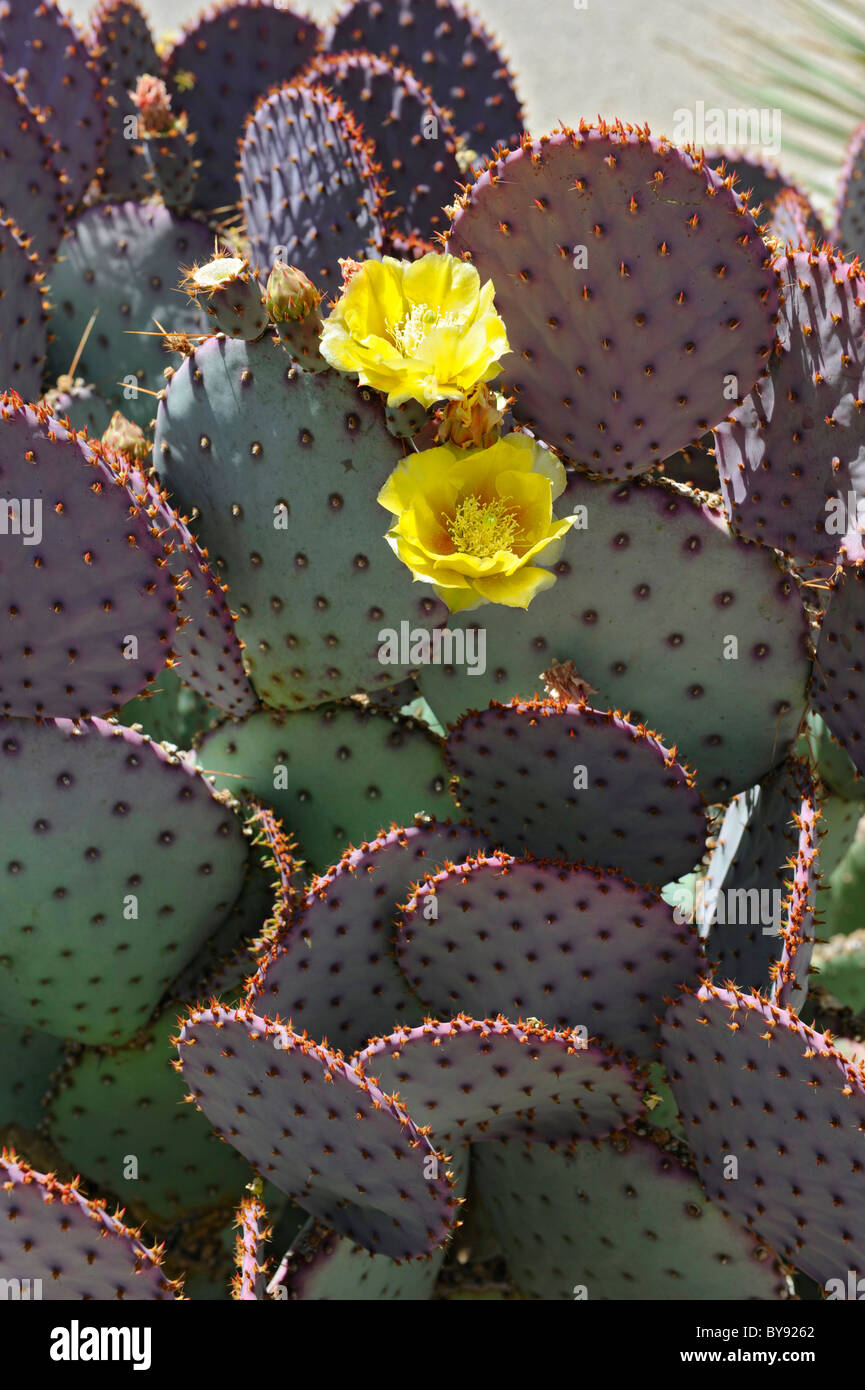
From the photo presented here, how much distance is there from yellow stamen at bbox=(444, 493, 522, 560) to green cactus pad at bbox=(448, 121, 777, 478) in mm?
192

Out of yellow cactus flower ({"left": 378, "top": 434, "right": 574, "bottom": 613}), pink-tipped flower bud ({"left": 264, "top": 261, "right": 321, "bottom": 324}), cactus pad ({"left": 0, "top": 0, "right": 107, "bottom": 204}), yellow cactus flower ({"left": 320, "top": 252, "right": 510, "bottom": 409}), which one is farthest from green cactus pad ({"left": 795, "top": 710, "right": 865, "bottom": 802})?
cactus pad ({"left": 0, "top": 0, "right": 107, "bottom": 204})

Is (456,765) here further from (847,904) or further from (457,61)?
(457,61)

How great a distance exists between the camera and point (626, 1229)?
147 centimetres

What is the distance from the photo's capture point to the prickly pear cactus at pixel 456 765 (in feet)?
4.13

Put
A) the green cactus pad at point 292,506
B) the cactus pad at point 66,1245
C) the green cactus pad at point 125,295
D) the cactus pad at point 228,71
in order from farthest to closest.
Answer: the cactus pad at point 228,71 < the green cactus pad at point 125,295 < the green cactus pad at point 292,506 < the cactus pad at point 66,1245

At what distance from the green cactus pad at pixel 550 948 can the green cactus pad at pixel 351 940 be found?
46mm

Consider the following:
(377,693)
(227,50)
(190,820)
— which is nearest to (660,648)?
(377,693)

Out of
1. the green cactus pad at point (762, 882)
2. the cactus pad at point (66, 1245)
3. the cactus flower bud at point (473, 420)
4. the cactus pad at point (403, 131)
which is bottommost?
the cactus pad at point (66, 1245)

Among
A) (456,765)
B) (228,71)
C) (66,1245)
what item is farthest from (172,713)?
(228,71)

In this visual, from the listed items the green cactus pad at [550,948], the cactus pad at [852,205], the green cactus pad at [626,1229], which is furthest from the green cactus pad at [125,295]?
the green cactus pad at [626,1229]

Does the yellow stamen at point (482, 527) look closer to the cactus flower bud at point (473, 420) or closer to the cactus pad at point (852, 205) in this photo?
the cactus flower bud at point (473, 420)

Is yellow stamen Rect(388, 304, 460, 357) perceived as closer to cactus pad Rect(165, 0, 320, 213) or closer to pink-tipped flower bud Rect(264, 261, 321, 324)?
pink-tipped flower bud Rect(264, 261, 321, 324)

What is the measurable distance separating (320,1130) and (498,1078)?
0.62ft

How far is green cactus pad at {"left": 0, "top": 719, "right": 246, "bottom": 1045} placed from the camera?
4.57ft
